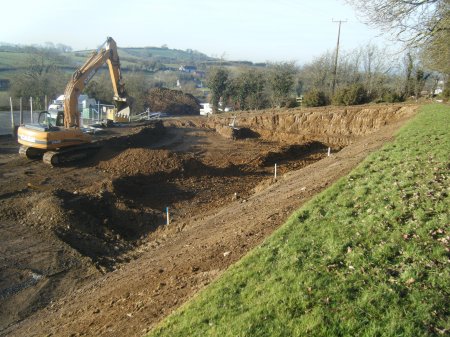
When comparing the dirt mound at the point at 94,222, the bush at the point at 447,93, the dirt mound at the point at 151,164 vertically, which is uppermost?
the bush at the point at 447,93

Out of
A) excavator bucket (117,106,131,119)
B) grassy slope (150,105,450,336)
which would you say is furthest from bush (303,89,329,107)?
grassy slope (150,105,450,336)

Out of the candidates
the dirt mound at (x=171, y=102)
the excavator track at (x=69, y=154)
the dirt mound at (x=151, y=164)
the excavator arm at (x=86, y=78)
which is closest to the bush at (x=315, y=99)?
the excavator arm at (x=86, y=78)

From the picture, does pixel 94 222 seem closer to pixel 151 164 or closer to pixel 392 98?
pixel 151 164

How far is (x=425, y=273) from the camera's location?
208 inches

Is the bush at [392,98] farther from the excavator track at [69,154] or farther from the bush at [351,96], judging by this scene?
the excavator track at [69,154]

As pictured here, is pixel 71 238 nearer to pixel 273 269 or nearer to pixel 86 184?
pixel 86 184

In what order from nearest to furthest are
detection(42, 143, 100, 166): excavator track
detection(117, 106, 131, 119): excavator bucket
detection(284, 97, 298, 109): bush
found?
detection(42, 143, 100, 166): excavator track < detection(117, 106, 131, 119): excavator bucket < detection(284, 97, 298, 109): bush

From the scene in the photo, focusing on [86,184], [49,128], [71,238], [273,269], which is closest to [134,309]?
[273,269]

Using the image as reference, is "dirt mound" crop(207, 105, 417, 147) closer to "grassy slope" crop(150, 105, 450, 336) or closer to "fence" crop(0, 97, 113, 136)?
"fence" crop(0, 97, 113, 136)

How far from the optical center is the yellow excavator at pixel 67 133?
60.2 feet

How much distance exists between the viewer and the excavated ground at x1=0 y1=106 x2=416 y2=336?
714 cm

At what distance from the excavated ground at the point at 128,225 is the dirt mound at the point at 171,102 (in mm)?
26783

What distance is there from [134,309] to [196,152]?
1813cm

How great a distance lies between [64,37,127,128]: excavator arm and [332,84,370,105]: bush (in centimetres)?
1825
